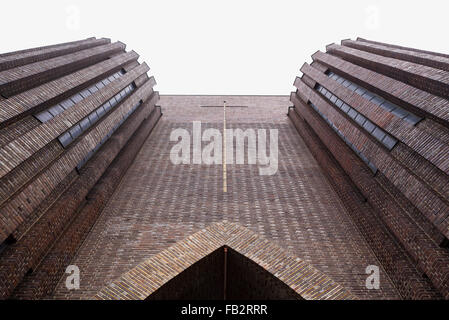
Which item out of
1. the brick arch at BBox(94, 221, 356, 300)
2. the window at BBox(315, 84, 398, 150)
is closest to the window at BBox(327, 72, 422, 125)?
the window at BBox(315, 84, 398, 150)

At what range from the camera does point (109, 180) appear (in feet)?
35.9

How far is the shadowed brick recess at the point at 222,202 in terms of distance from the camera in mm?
6910

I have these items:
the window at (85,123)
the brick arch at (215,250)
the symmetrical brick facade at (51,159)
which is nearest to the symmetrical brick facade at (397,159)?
the brick arch at (215,250)

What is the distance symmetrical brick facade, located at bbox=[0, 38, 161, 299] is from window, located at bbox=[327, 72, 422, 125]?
1076 cm

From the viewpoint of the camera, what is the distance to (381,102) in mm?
10844

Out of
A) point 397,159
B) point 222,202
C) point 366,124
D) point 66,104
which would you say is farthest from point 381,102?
point 66,104

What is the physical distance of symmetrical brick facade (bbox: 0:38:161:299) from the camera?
21.5ft

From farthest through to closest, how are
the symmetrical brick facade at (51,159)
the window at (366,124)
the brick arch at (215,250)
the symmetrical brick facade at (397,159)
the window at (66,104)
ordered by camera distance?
the window at (366,124), the window at (66,104), the brick arch at (215,250), the symmetrical brick facade at (397,159), the symmetrical brick facade at (51,159)

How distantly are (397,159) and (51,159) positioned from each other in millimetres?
10338

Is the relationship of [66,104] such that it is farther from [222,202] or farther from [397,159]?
[397,159]

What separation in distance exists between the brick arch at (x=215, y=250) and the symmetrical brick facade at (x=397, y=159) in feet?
6.58

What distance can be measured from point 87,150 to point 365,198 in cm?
993

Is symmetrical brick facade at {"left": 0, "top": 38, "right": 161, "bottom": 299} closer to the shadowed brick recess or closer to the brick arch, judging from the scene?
the shadowed brick recess

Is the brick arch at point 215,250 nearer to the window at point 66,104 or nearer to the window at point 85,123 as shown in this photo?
the window at point 85,123
